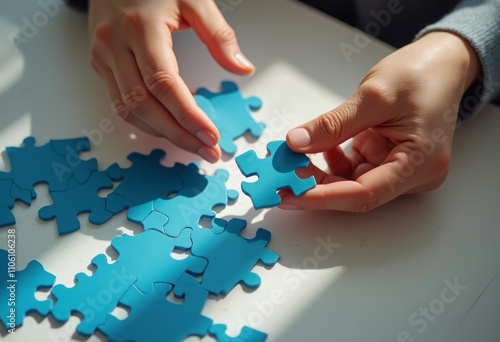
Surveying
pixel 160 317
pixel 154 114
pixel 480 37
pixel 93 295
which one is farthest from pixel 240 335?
pixel 480 37

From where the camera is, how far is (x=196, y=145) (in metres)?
1.25

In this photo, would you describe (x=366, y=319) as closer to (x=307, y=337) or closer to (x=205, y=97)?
(x=307, y=337)

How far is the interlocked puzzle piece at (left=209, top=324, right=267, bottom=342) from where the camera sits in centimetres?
101

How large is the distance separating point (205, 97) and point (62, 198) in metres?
0.40

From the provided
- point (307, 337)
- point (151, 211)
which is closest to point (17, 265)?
point (151, 211)

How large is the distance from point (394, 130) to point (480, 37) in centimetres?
30

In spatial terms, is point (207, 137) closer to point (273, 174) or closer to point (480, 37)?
point (273, 174)

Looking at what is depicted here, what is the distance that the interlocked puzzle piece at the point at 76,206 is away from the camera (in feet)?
3.81

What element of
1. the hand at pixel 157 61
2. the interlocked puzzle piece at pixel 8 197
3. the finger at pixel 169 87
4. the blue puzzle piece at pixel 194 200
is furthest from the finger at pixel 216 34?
the interlocked puzzle piece at pixel 8 197

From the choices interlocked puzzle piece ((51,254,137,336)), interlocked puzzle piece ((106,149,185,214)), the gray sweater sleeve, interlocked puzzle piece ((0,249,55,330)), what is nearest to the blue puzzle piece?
interlocked puzzle piece ((106,149,185,214))

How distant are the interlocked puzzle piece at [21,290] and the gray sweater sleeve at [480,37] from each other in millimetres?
939

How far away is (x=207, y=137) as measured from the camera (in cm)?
123

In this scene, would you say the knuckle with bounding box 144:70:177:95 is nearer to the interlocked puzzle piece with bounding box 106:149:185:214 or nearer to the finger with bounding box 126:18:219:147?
the finger with bounding box 126:18:219:147

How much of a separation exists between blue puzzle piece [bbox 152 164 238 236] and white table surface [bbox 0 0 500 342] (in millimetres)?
31
